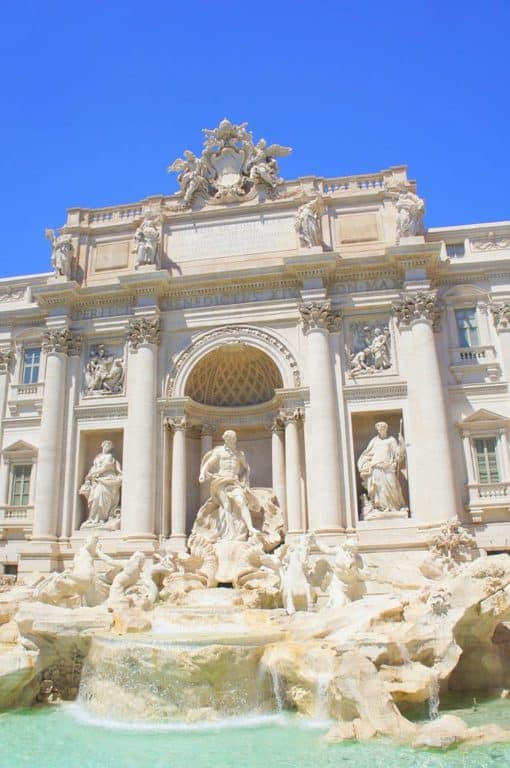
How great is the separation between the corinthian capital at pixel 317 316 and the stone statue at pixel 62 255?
27.8 feet

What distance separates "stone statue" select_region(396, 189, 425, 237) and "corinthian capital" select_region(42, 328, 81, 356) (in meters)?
11.4

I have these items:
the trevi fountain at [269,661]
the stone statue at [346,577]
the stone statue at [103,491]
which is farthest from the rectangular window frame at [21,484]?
the stone statue at [346,577]

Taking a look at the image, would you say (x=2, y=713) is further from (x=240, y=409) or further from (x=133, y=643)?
(x=240, y=409)

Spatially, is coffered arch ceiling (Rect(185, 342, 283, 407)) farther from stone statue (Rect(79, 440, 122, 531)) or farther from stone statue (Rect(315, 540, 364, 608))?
stone statue (Rect(315, 540, 364, 608))

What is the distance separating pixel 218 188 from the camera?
77.0ft

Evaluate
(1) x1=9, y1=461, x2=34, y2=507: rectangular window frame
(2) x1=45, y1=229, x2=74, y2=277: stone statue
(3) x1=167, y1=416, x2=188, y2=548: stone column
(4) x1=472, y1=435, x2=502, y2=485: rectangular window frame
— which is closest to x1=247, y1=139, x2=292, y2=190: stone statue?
(2) x1=45, y1=229, x2=74, y2=277: stone statue

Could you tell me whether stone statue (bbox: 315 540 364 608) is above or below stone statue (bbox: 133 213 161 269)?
below

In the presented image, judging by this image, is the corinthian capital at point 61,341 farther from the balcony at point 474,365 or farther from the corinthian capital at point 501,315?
the corinthian capital at point 501,315

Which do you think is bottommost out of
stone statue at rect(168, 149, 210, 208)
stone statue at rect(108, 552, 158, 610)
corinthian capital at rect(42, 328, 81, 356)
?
stone statue at rect(108, 552, 158, 610)

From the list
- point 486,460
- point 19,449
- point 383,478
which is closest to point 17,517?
point 19,449

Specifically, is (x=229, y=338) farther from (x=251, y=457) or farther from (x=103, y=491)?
(x=103, y=491)

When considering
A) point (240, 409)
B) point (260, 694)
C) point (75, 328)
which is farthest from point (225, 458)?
point (260, 694)

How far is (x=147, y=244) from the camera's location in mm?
22500

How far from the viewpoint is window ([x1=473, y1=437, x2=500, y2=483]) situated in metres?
19.4
